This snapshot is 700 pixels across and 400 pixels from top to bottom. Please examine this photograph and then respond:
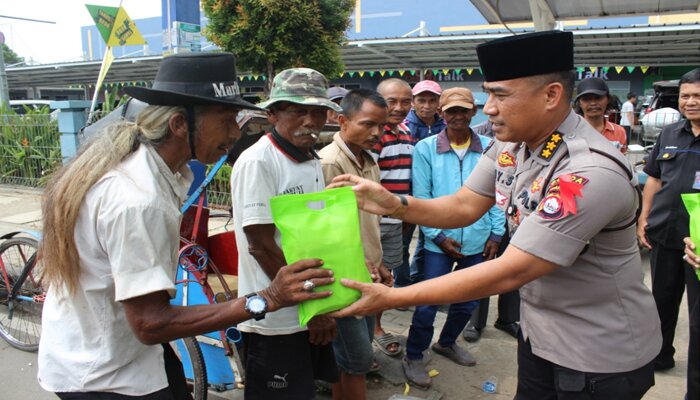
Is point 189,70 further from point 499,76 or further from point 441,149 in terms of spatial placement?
point 441,149

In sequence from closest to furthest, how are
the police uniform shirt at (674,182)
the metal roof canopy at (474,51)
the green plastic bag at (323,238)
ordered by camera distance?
the green plastic bag at (323,238)
the police uniform shirt at (674,182)
the metal roof canopy at (474,51)

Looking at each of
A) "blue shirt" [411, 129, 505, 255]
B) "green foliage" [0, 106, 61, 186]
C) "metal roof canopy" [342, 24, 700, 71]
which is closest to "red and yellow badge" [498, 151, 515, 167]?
"blue shirt" [411, 129, 505, 255]

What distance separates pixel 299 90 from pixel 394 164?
1.46 m

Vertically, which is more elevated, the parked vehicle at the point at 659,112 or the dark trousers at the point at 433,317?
the parked vehicle at the point at 659,112

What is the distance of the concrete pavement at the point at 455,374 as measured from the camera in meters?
3.33

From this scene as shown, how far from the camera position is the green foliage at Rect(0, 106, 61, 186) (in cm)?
905

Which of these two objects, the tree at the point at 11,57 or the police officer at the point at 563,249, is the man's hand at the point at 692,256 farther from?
the tree at the point at 11,57

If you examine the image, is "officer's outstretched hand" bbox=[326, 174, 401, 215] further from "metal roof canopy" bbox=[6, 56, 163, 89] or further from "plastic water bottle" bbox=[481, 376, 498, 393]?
"metal roof canopy" bbox=[6, 56, 163, 89]

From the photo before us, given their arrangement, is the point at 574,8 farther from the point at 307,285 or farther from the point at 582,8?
the point at 307,285

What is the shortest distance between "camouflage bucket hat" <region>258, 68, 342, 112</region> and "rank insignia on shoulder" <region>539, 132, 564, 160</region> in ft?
3.63

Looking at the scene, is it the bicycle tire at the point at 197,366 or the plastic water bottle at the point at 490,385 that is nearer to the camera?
the bicycle tire at the point at 197,366

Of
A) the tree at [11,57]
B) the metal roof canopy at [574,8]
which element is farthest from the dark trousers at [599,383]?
the tree at [11,57]

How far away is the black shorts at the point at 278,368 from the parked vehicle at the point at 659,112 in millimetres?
8730

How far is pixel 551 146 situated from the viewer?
1.76 m
